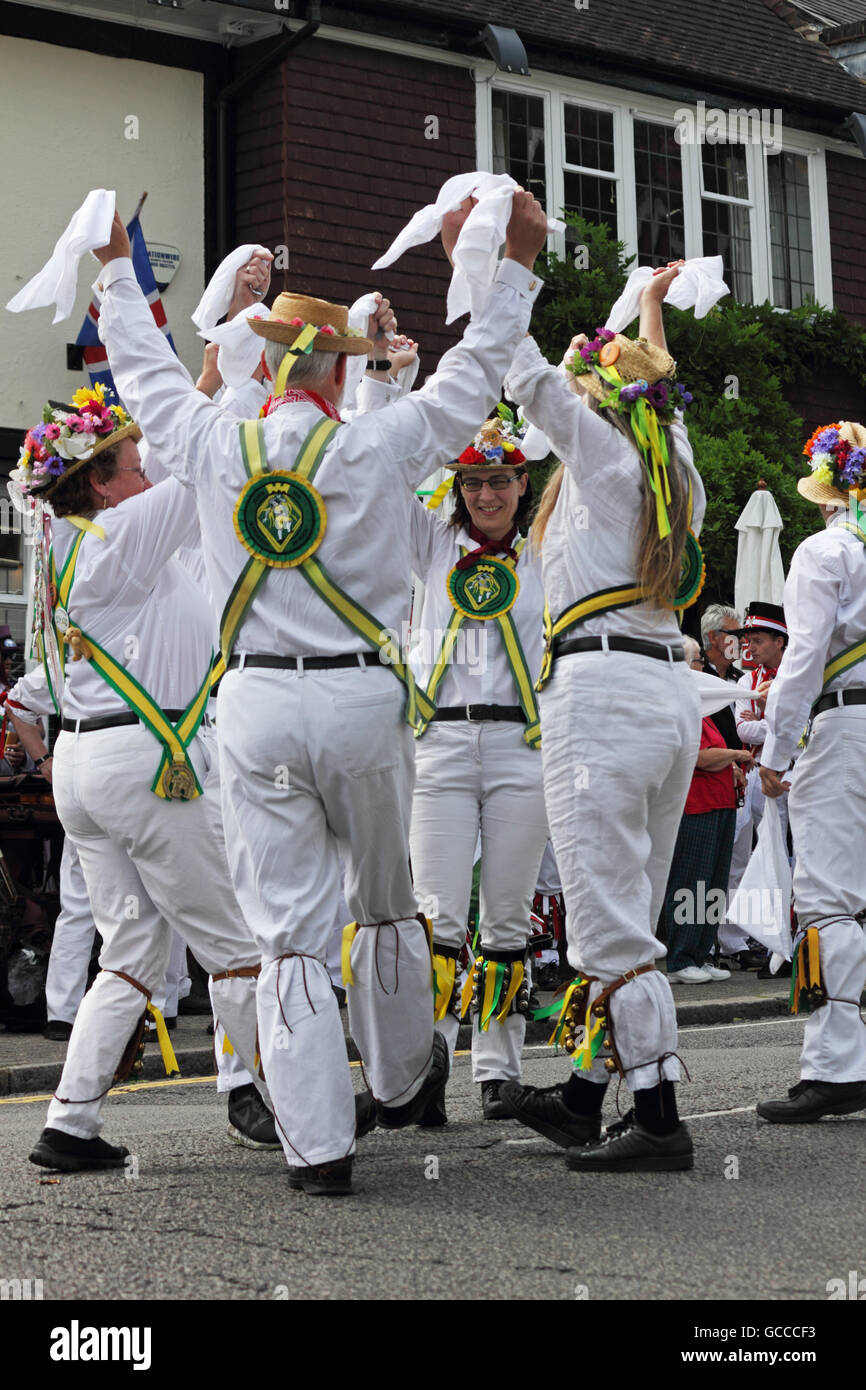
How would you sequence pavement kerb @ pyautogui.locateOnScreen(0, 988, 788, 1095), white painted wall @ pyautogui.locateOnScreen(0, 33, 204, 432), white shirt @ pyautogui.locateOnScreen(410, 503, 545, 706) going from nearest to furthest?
white shirt @ pyautogui.locateOnScreen(410, 503, 545, 706), pavement kerb @ pyautogui.locateOnScreen(0, 988, 788, 1095), white painted wall @ pyautogui.locateOnScreen(0, 33, 204, 432)

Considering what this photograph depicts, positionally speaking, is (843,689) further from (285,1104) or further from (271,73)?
(271,73)

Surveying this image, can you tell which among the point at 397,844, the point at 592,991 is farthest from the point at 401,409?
the point at 592,991

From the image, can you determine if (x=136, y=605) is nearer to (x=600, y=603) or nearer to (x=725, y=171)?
(x=600, y=603)

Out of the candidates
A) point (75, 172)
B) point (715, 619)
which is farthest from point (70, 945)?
point (75, 172)

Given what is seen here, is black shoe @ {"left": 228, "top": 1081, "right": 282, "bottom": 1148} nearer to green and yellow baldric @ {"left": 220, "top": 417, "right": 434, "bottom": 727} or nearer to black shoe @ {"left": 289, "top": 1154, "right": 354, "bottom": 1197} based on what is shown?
black shoe @ {"left": 289, "top": 1154, "right": 354, "bottom": 1197}

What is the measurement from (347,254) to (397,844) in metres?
12.5

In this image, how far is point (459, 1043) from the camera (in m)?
9.95

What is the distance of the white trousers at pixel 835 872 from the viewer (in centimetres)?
633

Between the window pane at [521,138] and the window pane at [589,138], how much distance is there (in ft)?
1.26

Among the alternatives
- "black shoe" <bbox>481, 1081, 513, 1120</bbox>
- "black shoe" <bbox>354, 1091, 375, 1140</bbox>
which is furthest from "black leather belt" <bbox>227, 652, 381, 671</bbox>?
"black shoe" <bbox>481, 1081, 513, 1120</bbox>

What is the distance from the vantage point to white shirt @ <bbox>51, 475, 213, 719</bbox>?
5.95 meters

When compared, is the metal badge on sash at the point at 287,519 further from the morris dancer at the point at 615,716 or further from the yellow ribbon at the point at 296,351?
the morris dancer at the point at 615,716

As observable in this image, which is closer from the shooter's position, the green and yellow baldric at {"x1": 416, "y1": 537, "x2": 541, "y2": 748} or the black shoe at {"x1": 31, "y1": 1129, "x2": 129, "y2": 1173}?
the black shoe at {"x1": 31, "y1": 1129, "x2": 129, "y2": 1173}

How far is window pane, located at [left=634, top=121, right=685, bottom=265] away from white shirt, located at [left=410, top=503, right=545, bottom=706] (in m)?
13.2
